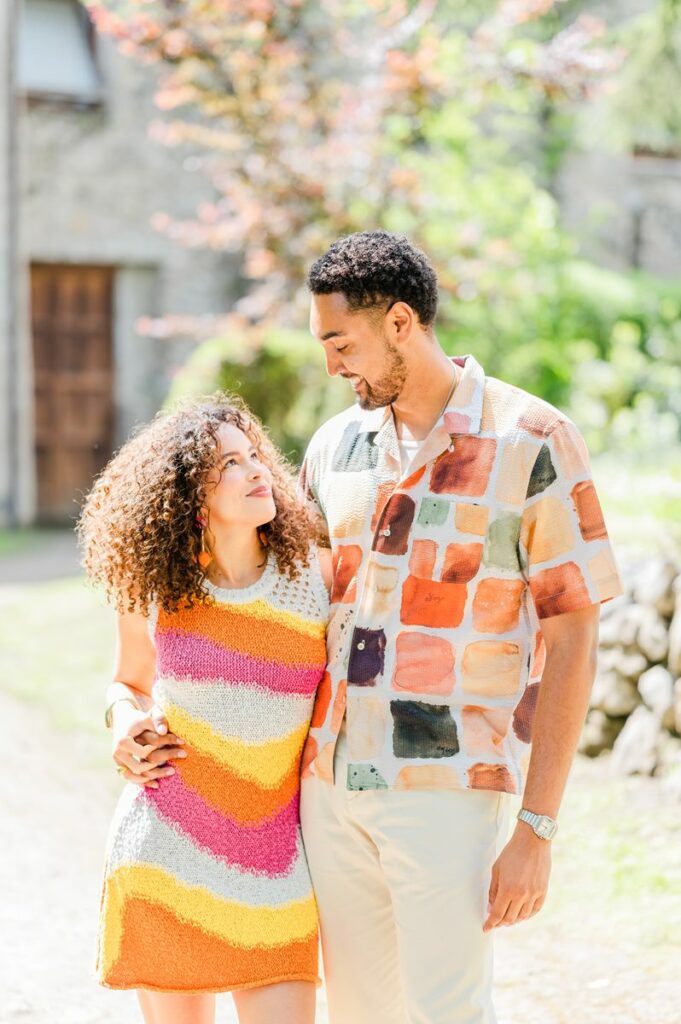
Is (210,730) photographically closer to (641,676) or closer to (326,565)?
(326,565)

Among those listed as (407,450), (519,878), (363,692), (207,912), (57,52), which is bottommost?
(207,912)

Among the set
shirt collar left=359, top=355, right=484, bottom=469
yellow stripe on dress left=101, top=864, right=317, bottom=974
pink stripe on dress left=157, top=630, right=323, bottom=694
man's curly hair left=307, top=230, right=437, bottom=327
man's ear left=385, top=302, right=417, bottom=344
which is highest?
man's curly hair left=307, top=230, right=437, bottom=327

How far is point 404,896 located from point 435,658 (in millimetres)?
432

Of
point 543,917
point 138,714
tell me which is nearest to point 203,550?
point 138,714

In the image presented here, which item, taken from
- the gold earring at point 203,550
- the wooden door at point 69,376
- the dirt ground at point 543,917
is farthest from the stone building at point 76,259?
the gold earring at point 203,550

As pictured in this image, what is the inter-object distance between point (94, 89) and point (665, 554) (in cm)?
1014

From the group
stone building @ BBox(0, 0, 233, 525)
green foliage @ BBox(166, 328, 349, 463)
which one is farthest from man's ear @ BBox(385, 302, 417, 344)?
stone building @ BBox(0, 0, 233, 525)

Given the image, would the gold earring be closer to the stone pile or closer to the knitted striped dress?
the knitted striped dress

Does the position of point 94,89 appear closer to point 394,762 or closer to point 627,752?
point 627,752

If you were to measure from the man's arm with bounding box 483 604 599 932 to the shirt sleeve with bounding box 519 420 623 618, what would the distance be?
0.12 ft

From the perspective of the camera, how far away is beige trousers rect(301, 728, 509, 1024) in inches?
90.2

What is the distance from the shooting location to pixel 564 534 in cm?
232

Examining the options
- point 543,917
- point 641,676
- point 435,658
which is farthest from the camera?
point 641,676

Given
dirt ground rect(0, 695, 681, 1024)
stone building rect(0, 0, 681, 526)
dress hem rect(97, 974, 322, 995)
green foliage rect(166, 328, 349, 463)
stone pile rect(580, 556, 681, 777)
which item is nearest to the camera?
dress hem rect(97, 974, 322, 995)
